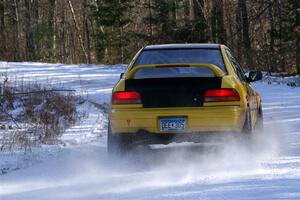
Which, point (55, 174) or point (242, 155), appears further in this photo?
point (242, 155)

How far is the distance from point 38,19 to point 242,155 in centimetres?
3909

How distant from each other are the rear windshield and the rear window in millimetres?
429

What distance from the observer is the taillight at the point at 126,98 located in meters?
6.30

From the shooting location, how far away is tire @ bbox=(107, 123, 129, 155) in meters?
6.48

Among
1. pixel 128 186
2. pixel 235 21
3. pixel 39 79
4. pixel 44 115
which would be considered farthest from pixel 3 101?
pixel 235 21

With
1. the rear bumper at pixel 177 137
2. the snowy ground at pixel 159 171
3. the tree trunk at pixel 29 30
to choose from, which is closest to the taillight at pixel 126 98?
the rear bumper at pixel 177 137

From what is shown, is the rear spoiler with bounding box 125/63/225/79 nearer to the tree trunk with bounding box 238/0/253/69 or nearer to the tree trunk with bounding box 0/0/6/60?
the tree trunk with bounding box 238/0/253/69

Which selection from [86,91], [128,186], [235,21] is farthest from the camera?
[235,21]

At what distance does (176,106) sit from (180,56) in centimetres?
112

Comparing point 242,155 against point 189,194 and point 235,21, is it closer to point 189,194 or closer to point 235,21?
point 189,194

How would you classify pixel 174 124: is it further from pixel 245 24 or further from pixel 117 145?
pixel 245 24

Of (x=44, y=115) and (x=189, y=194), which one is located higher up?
(x=189, y=194)

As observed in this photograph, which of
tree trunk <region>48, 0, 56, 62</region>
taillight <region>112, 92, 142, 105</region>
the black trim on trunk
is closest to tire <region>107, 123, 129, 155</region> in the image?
taillight <region>112, 92, 142, 105</region>

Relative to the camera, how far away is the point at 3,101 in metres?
12.3
